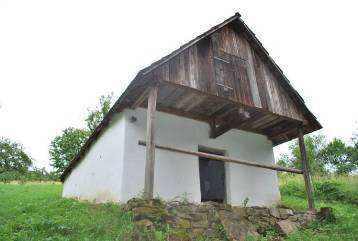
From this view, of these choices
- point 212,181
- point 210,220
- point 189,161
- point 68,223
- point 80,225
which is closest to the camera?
point 80,225

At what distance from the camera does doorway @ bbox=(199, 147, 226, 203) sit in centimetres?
1109

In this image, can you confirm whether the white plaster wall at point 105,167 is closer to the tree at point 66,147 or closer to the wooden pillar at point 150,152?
the wooden pillar at point 150,152

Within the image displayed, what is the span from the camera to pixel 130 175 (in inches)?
346

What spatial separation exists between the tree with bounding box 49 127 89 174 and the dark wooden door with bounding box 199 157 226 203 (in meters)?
27.2

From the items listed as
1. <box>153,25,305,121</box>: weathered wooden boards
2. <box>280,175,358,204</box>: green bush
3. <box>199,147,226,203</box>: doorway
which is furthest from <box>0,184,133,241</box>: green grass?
<box>280,175,358,204</box>: green bush

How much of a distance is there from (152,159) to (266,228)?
3.63 m

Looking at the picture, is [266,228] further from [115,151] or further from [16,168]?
[16,168]

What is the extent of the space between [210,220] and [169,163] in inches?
100

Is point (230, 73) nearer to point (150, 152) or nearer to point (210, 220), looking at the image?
point (150, 152)

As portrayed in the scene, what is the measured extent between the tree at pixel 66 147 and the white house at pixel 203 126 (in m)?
25.7

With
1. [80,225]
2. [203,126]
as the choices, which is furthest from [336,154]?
[80,225]

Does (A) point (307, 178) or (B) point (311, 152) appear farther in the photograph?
(B) point (311, 152)

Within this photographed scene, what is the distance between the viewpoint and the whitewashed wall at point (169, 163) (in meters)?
9.02

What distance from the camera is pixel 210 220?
25.0 feet
